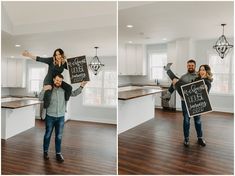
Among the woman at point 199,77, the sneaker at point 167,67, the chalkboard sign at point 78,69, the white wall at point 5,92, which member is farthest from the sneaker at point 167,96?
the white wall at point 5,92

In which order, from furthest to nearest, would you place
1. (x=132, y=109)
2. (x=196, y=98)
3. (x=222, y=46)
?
(x=132, y=109)
(x=196, y=98)
(x=222, y=46)

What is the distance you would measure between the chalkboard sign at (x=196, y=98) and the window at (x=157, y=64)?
23 centimetres

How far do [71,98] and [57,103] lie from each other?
5.0 inches

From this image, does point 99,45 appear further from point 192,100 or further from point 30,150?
point 30,150

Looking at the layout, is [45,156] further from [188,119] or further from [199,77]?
[199,77]

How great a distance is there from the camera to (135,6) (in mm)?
2148

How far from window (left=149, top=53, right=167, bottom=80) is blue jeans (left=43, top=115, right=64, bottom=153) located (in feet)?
3.01

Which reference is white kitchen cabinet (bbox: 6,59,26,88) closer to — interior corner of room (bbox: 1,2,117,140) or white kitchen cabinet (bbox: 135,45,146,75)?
interior corner of room (bbox: 1,2,117,140)

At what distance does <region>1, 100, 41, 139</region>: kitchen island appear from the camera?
2.15 metres

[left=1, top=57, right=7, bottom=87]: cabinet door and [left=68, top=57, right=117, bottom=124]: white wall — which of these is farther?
[left=1, top=57, right=7, bottom=87]: cabinet door

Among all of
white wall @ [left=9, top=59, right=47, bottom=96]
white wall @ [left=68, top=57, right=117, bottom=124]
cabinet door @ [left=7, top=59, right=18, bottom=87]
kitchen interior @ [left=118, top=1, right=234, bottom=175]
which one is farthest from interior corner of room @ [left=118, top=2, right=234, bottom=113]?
cabinet door @ [left=7, top=59, right=18, bottom=87]

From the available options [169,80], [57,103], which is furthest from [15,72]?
[169,80]

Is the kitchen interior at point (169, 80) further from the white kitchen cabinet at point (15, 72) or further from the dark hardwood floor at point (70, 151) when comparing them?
the white kitchen cabinet at point (15, 72)

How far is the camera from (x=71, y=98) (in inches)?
83.7
